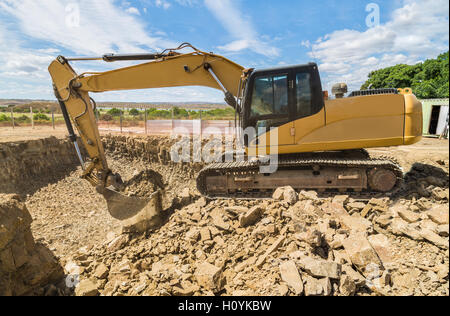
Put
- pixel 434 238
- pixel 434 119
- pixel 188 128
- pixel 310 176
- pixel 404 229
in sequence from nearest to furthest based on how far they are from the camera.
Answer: pixel 434 238, pixel 404 229, pixel 310 176, pixel 188 128, pixel 434 119

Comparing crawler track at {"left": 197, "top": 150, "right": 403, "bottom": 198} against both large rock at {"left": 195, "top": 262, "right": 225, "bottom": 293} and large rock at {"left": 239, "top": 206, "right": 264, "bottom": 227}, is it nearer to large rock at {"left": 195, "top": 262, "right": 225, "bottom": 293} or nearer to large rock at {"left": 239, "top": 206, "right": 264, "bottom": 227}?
large rock at {"left": 239, "top": 206, "right": 264, "bottom": 227}

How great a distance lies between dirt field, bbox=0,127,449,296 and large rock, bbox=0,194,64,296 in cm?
36

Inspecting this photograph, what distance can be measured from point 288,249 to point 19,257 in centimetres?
350

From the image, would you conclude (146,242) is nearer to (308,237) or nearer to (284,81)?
(308,237)

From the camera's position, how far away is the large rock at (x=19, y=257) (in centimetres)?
287

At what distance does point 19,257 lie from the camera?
3.05 meters

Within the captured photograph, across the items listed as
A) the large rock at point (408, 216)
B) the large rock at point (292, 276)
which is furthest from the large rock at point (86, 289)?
the large rock at point (408, 216)

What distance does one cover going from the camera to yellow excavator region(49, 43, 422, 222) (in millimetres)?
4664

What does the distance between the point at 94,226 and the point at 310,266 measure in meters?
6.09

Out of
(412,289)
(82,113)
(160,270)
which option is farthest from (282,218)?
(82,113)

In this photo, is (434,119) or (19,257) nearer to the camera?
(19,257)

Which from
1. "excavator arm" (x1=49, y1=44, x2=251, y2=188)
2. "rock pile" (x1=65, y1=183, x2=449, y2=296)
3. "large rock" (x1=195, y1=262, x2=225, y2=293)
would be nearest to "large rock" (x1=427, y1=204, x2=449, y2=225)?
"rock pile" (x1=65, y1=183, x2=449, y2=296)

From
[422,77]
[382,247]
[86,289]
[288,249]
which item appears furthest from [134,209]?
[422,77]

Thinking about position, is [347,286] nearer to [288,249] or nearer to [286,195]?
[288,249]
